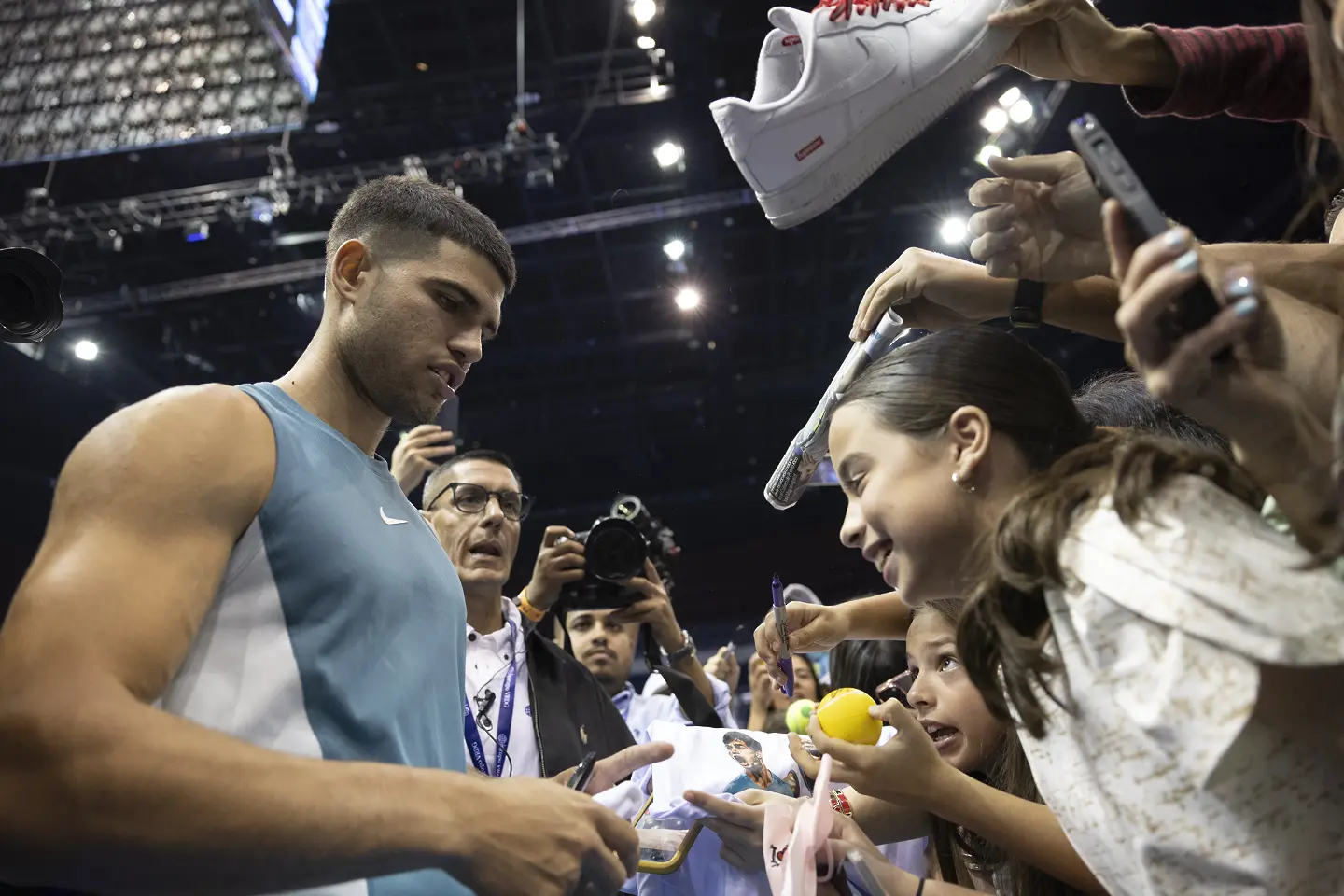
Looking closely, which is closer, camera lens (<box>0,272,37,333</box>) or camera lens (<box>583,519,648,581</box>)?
camera lens (<box>0,272,37,333</box>)

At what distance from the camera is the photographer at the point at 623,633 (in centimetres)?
277

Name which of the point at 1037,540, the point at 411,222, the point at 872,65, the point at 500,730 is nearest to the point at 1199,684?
the point at 1037,540

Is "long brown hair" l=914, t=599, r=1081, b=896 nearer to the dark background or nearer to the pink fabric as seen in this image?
the pink fabric

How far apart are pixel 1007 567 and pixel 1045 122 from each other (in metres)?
4.66

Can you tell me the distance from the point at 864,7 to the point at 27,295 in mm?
1750

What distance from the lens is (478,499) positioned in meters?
2.72

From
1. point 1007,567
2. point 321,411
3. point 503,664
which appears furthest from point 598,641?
point 1007,567

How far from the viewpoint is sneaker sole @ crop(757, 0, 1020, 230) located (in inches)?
47.3

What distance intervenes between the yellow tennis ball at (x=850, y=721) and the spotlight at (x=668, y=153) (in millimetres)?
5056

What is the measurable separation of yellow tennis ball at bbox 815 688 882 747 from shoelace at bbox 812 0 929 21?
96 centimetres

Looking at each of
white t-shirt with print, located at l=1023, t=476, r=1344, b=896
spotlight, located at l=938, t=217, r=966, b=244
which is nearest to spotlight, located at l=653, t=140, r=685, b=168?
spotlight, located at l=938, t=217, r=966, b=244

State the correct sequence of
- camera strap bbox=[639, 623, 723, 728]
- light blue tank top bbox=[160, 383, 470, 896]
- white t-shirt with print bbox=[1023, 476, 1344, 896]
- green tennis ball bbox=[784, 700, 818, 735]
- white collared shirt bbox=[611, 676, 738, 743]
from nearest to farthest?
white t-shirt with print bbox=[1023, 476, 1344, 896], light blue tank top bbox=[160, 383, 470, 896], green tennis ball bbox=[784, 700, 818, 735], camera strap bbox=[639, 623, 723, 728], white collared shirt bbox=[611, 676, 738, 743]

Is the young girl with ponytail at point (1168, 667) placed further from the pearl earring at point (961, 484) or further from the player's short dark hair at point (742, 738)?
the player's short dark hair at point (742, 738)

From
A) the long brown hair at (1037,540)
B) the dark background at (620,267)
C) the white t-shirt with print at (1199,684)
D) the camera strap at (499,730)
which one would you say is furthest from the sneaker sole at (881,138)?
the dark background at (620,267)
